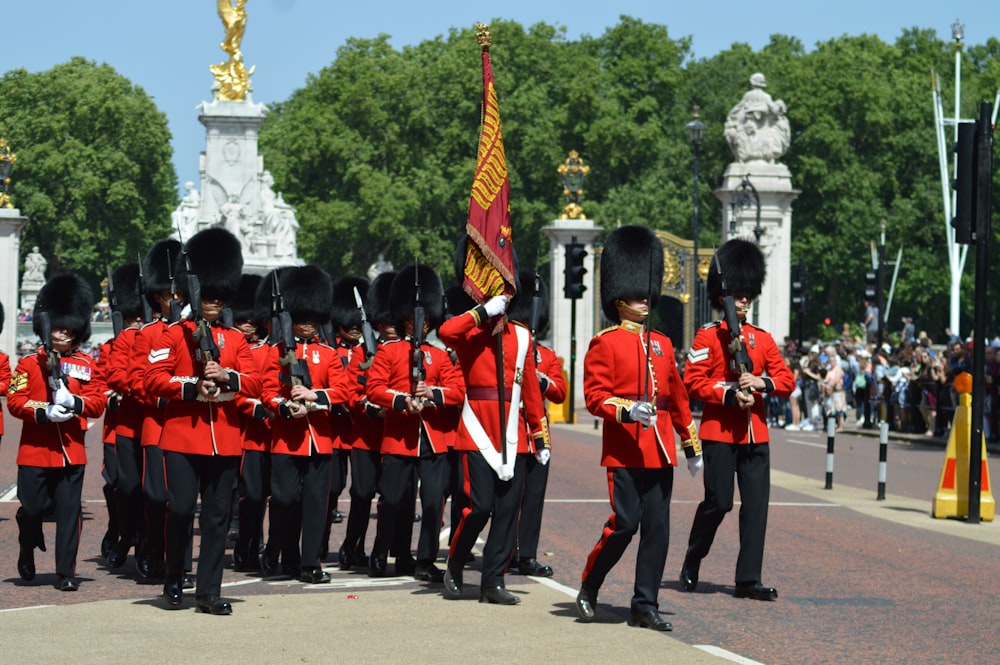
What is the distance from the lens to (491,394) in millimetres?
10742

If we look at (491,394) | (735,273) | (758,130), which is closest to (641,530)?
(491,394)

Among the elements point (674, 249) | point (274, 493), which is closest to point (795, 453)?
point (674, 249)

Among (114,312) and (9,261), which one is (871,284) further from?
(114,312)

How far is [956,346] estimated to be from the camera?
28.7m

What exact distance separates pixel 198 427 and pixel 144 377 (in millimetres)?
610

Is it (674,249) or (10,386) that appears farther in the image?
(674,249)

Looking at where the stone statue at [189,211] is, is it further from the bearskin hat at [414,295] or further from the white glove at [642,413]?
the white glove at [642,413]

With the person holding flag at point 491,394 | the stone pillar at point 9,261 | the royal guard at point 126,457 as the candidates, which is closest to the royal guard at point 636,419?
the person holding flag at point 491,394

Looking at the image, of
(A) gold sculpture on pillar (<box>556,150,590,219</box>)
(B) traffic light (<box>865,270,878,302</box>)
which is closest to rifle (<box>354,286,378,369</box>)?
(A) gold sculpture on pillar (<box>556,150,590,219</box>)

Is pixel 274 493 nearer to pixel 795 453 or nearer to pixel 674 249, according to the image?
pixel 795 453

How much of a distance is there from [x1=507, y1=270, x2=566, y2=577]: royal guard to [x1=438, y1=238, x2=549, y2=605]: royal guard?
431 millimetres

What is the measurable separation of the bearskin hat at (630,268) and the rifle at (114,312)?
4.27 m

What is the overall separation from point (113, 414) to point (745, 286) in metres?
4.30

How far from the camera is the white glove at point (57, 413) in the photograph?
11.3 metres
